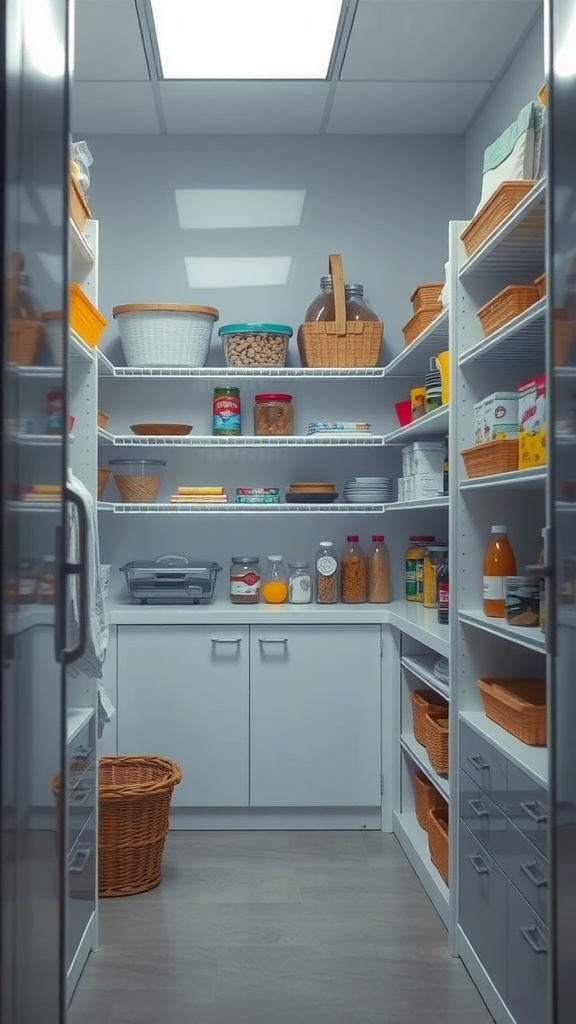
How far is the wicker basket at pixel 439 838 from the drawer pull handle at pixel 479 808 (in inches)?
17.1

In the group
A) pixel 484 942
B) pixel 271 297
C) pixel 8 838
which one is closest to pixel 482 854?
pixel 484 942

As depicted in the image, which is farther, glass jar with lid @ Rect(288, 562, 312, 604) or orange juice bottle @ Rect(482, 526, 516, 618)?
glass jar with lid @ Rect(288, 562, 312, 604)

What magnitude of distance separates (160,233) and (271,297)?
1.70ft

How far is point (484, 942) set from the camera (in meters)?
2.52

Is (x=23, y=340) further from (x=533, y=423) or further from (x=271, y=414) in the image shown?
(x=271, y=414)

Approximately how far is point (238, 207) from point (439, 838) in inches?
102

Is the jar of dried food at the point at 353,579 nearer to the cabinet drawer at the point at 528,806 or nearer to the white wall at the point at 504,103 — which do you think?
the white wall at the point at 504,103

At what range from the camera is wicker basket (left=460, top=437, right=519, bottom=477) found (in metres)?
2.49

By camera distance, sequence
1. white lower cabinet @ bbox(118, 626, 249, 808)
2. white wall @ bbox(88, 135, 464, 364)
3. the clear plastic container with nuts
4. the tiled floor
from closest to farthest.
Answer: the tiled floor, white lower cabinet @ bbox(118, 626, 249, 808), the clear plastic container with nuts, white wall @ bbox(88, 135, 464, 364)

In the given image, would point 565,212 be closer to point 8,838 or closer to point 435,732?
point 8,838

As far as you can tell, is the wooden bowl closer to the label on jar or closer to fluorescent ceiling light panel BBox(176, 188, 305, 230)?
the label on jar

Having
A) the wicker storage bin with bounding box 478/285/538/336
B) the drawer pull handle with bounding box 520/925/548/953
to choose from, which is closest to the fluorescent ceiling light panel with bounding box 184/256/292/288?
the wicker storage bin with bounding box 478/285/538/336

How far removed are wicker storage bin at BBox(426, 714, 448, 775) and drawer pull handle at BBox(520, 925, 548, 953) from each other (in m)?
0.95

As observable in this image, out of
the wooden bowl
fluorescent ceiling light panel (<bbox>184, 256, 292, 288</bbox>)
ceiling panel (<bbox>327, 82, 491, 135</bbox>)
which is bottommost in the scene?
the wooden bowl
